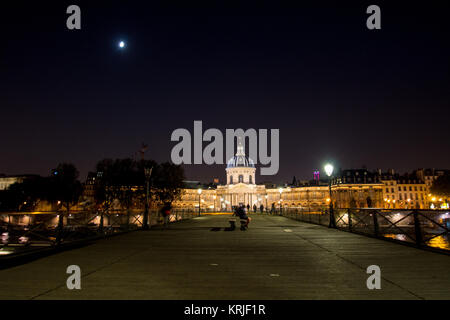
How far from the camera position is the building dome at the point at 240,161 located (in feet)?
595

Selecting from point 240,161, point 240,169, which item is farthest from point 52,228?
point 240,161

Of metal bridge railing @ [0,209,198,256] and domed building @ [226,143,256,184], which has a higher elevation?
domed building @ [226,143,256,184]

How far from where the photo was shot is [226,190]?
7082 inches

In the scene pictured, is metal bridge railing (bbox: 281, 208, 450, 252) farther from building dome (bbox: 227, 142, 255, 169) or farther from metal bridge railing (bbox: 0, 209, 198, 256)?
building dome (bbox: 227, 142, 255, 169)

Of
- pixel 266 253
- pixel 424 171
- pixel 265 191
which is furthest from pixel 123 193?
pixel 424 171

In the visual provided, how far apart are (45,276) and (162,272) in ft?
9.01

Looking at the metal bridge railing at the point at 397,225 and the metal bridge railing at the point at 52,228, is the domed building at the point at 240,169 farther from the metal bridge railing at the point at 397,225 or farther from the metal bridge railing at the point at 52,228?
the metal bridge railing at the point at 52,228

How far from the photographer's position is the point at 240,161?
596 feet

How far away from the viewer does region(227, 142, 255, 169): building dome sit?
181 meters

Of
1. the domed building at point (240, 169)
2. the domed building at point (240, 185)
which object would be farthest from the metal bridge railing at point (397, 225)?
the domed building at point (240, 169)

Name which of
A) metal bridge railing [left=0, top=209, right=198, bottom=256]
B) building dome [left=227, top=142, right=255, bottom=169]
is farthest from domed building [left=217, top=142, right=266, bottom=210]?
metal bridge railing [left=0, top=209, right=198, bottom=256]

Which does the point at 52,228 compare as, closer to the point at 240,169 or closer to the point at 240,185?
the point at 240,185
